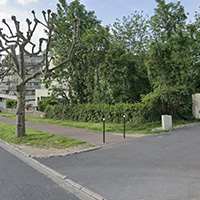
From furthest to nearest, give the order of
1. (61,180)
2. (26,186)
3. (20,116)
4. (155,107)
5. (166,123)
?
(155,107), (166,123), (20,116), (61,180), (26,186)

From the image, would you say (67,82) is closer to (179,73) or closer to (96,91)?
(96,91)

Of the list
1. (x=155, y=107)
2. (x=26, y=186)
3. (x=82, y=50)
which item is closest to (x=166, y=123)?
(x=155, y=107)

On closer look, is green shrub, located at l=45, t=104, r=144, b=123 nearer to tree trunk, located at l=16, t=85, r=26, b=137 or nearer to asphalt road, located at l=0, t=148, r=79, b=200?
tree trunk, located at l=16, t=85, r=26, b=137

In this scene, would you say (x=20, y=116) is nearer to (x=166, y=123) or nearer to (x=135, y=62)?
(x=166, y=123)

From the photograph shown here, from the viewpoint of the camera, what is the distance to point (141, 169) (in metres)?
11.8

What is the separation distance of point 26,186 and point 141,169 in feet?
10.9

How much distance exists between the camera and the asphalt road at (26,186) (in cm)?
900

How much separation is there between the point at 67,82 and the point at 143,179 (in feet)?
104

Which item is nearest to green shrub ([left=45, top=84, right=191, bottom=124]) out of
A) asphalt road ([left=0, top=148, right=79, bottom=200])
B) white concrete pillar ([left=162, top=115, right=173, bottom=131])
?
white concrete pillar ([left=162, top=115, right=173, bottom=131])

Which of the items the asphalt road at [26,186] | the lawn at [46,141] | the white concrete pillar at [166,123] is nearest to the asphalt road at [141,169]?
the asphalt road at [26,186]

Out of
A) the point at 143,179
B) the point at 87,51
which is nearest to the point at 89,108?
the point at 87,51

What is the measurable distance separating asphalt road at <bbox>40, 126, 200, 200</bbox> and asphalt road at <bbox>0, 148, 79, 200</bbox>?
0.73 metres

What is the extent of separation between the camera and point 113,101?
110ft

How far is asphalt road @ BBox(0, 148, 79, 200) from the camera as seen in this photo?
29.5ft
